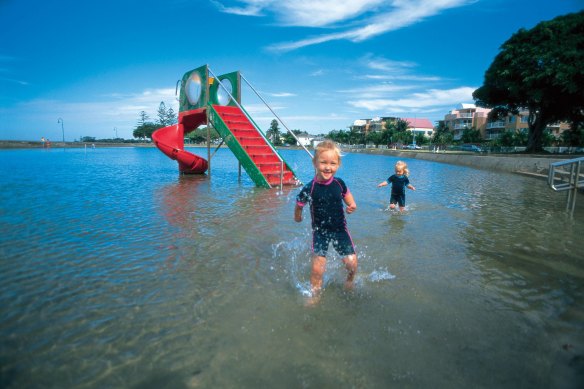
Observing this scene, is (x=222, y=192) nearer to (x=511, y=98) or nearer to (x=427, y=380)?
(x=427, y=380)

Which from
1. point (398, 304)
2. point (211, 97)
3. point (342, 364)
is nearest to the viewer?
point (342, 364)

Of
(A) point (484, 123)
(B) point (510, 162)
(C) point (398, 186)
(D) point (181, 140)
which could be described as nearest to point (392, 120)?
(A) point (484, 123)

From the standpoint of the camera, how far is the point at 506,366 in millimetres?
2398

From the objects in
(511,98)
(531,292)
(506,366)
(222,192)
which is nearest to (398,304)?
(506,366)

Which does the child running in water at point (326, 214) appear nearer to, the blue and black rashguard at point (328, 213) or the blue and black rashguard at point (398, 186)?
the blue and black rashguard at point (328, 213)

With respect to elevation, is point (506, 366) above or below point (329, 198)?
below

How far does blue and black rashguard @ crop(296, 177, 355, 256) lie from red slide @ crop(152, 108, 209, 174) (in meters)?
11.8

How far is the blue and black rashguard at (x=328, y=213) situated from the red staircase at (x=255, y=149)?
8.13 meters

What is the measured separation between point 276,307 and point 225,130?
33.1 feet

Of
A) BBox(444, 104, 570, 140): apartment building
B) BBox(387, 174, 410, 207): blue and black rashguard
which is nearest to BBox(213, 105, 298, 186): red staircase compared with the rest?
BBox(387, 174, 410, 207): blue and black rashguard

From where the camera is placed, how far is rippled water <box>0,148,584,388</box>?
7.61ft

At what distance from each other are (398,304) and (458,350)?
2.50ft

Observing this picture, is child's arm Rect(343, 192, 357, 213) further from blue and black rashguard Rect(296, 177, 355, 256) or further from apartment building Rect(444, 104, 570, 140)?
apartment building Rect(444, 104, 570, 140)

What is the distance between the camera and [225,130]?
12336mm
